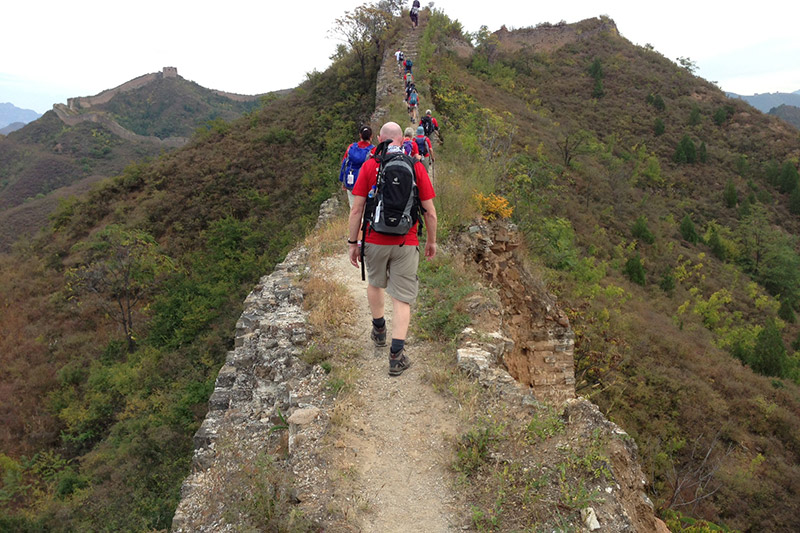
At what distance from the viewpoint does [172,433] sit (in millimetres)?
8383

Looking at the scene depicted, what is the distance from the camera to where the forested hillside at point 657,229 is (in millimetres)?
10086

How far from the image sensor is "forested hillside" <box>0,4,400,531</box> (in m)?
8.38

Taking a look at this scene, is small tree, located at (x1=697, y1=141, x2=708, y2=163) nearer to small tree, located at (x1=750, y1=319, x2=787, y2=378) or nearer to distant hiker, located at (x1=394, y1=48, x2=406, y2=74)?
small tree, located at (x1=750, y1=319, x2=787, y2=378)

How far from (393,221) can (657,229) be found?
2336 cm

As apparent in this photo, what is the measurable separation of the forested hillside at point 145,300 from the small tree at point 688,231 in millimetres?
18254

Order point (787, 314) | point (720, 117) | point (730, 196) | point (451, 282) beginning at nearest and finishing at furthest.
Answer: point (451, 282)
point (787, 314)
point (730, 196)
point (720, 117)

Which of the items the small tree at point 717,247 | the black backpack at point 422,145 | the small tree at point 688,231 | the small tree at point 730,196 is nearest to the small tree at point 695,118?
the small tree at point 730,196

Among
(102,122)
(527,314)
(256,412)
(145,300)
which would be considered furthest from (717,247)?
(102,122)

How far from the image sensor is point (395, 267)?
13.4 feet

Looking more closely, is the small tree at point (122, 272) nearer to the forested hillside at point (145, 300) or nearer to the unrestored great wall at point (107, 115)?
the forested hillside at point (145, 300)

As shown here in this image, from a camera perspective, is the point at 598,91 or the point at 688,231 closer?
the point at 688,231

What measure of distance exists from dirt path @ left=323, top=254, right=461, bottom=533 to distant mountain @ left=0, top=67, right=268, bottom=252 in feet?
102

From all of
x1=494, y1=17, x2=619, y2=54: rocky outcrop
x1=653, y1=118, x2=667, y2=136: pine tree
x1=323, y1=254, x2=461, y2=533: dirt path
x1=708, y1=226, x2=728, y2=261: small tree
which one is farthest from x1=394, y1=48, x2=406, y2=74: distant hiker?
x1=494, y1=17, x2=619, y2=54: rocky outcrop

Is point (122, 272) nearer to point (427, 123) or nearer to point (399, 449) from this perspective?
point (427, 123)
